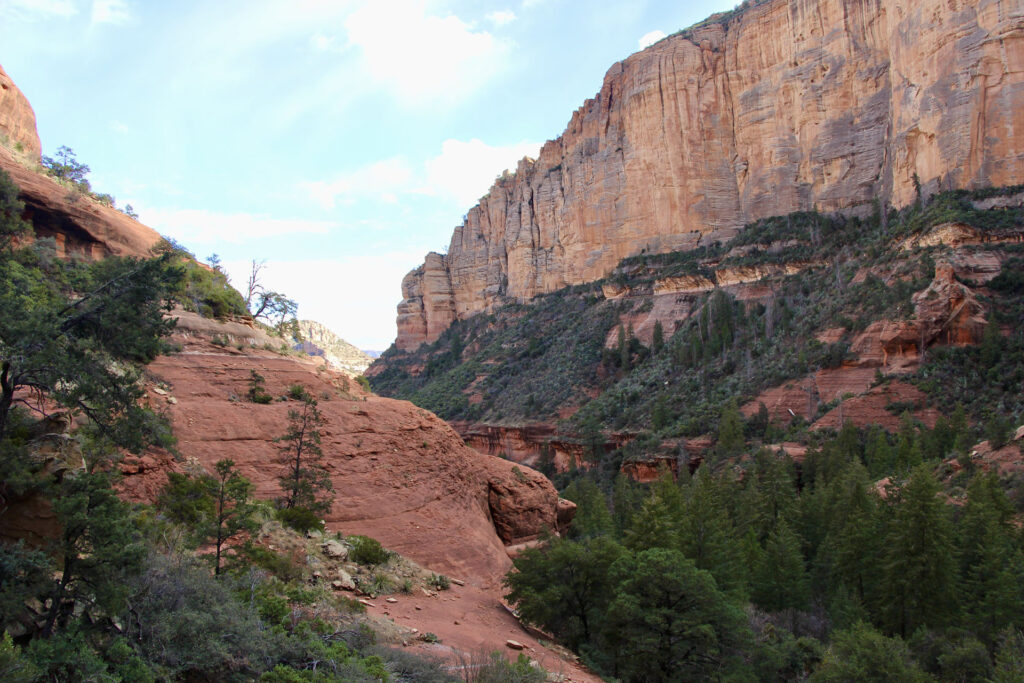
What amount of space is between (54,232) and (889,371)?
149ft

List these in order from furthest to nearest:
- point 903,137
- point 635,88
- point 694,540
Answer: point 635,88, point 903,137, point 694,540

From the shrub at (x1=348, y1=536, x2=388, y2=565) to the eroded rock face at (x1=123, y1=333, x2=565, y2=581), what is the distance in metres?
1.27

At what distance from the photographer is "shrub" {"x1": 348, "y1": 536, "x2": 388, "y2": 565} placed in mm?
14251

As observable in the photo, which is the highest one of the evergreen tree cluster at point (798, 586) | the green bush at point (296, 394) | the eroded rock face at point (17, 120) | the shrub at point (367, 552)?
the eroded rock face at point (17, 120)

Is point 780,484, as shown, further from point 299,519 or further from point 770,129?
point 770,129

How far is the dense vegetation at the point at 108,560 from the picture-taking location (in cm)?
728

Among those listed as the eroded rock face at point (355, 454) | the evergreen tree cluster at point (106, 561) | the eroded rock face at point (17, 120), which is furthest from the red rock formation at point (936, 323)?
the eroded rock face at point (17, 120)

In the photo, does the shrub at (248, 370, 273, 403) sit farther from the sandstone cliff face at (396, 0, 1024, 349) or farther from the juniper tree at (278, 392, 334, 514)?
the sandstone cliff face at (396, 0, 1024, 349)

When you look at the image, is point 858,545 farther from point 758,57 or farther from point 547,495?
point 758,57

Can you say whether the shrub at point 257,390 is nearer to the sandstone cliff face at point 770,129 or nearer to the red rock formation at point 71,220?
the red rock formation at point 71,220

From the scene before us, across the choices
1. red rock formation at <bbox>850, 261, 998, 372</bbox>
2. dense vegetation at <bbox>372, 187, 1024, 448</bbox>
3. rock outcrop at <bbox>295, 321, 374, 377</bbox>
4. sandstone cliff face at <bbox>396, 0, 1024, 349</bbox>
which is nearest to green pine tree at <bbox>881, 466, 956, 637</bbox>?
dense vegetation at <bbox>372, 187, 1024, 448</bbox>

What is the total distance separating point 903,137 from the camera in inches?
2276

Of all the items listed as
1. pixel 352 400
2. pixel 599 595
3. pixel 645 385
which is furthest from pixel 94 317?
pixel 645 385

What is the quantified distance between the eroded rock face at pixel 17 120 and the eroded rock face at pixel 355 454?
795 centimetres
